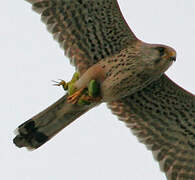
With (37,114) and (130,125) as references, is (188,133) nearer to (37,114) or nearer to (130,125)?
(130,125)

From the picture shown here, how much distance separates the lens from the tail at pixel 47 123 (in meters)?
9.88

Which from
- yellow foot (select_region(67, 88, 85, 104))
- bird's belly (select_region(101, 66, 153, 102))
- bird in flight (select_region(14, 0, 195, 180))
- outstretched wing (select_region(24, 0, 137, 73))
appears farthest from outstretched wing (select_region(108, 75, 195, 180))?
outstretched wing (select_region(24, 0, 137, 73))

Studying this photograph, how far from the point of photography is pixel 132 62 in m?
9.45

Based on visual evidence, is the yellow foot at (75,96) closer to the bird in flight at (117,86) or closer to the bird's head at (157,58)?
the bird in flight at (117,86)

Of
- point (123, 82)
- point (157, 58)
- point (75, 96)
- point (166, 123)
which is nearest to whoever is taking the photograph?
point (157, 58)

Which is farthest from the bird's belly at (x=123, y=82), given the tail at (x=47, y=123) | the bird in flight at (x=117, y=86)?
the tail at (x=47, y=123)

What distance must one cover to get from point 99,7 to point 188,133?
2.63m

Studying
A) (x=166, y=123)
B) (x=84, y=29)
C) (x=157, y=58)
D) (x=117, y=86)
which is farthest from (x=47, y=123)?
(x=157, y=58)

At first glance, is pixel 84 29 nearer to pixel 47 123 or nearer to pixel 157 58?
pixel 157 58

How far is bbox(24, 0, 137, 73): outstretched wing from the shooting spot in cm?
966

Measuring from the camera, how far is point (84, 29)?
991 centimetres

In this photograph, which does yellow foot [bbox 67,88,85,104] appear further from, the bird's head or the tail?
the bird's head

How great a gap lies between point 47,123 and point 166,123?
2.03 m

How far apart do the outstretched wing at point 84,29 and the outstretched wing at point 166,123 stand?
90cm
